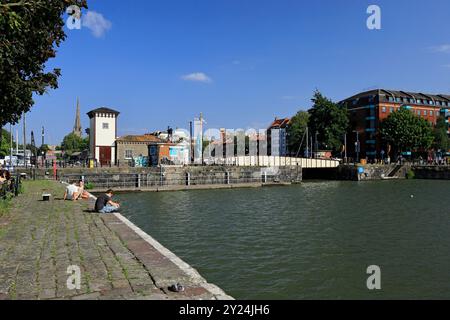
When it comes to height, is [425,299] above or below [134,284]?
below

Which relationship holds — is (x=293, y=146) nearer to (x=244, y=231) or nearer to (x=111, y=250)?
(x=244, y=231)

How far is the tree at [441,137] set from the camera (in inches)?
4067

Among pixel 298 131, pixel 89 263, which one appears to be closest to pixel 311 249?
pixel 89 263

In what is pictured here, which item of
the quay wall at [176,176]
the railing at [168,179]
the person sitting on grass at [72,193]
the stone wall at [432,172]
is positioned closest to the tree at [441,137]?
the stone wall at [432,172]

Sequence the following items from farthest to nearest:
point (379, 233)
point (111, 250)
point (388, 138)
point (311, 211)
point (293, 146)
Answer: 1. point (293, 146)
2. point (388, 138)
3. point (311, 211)
4. point (379, 233)
5. point (111, 250)

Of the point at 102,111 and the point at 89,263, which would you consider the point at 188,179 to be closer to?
the point at 102,111

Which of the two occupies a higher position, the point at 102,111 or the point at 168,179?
the point at 102,111

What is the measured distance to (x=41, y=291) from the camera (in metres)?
7.05

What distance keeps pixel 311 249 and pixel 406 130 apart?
291ft

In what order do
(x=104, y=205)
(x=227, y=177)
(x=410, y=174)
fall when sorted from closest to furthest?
(x=104, y=205) → (x=227, y=177) → (x=410, y=174)

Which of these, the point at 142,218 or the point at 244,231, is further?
the point at 142,218

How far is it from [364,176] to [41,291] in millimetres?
83787

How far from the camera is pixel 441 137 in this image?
103 m

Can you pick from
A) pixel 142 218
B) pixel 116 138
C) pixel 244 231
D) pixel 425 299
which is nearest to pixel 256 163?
pixel 116 138
